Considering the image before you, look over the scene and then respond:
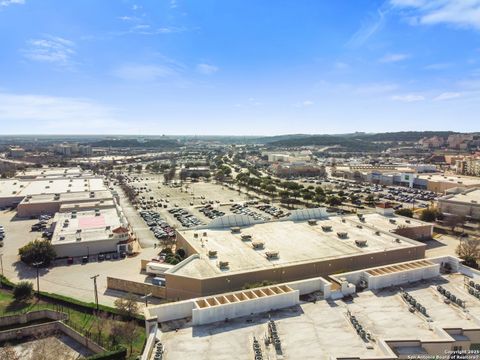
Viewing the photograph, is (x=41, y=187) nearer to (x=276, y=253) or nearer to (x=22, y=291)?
(x=22, y=291)

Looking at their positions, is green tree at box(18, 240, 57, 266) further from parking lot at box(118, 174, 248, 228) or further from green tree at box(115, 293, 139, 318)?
parking lot at box(118, 174, 248, 228)

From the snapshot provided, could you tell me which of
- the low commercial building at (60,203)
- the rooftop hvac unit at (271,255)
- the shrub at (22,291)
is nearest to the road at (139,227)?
the low commercial building at (60,203)

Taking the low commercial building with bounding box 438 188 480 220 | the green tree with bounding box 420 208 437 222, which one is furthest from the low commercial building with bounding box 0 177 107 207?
the low commercial building with bounding box 438 188 480 220

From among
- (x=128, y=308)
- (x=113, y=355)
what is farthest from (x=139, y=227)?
(x=113, y=355)

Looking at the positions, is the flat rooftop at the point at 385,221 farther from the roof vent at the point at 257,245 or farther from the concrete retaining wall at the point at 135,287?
the concrete retaining wall at the point at 135,287

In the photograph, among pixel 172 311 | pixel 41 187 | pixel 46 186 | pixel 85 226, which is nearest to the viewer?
pixel 172 311

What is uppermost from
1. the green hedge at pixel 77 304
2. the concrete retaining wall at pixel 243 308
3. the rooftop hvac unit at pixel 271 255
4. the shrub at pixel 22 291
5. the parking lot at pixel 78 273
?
the concrete retaining wall at pixel 243 308
